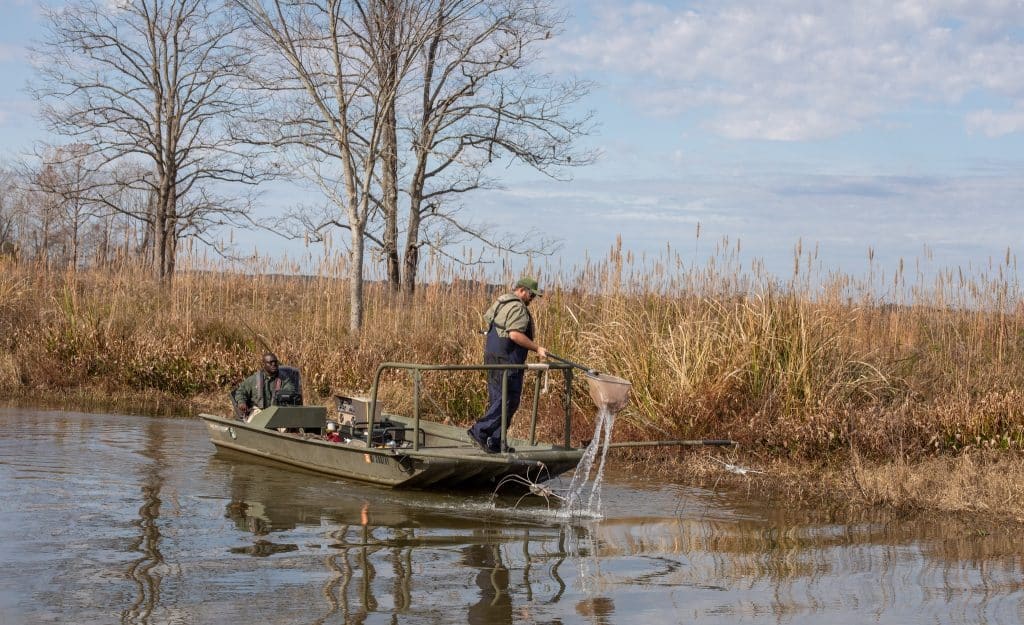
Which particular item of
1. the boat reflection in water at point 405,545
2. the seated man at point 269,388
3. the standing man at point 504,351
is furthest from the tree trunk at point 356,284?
the standing man at point 504,351

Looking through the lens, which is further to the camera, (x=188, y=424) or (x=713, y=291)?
(x=188, y=424)

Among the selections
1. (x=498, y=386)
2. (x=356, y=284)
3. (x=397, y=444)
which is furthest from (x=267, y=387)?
(x=356, y=284)

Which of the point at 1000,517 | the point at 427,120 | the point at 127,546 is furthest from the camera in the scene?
the point at 427,120

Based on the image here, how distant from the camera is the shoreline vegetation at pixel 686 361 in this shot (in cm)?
1202

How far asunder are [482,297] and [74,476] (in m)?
8.57

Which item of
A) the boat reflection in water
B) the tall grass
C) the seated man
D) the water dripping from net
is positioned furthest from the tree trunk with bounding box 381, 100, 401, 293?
the water dripping from net

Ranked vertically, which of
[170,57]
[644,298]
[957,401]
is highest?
[170,57]

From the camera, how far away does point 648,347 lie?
526 inches

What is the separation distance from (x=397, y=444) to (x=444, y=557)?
4544mm

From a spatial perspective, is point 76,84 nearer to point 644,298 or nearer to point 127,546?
point 644,298

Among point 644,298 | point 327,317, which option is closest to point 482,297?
point 327,317

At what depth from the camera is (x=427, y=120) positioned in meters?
26.0

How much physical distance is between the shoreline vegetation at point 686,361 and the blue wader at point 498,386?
7.20 ft

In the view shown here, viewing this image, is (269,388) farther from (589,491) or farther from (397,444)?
(589,491)
